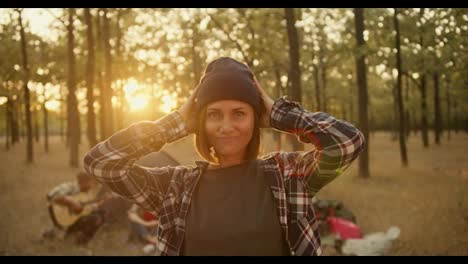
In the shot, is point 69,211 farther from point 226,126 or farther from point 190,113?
point 226,126

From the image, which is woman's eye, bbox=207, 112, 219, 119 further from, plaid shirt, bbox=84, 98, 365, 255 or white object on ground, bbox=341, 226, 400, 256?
white object on ground, bbox=341, 226, 400, 256

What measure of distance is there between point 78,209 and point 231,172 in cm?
779

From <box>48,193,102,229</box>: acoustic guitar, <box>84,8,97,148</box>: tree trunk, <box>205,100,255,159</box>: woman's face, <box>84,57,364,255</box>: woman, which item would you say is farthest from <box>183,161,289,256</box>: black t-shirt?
<box>84,8,97,148</box>: tree trunk

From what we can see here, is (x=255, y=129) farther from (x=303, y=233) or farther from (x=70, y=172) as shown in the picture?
(x=70, y=172)

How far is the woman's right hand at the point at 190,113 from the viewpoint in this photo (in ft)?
7.20

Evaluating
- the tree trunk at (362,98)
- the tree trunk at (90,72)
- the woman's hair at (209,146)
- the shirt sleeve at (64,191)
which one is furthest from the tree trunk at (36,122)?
the woman's hair at (209,146)

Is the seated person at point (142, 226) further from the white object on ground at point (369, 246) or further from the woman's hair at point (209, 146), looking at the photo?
the woman's hair at point (209, 146)

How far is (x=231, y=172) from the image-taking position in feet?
6.57

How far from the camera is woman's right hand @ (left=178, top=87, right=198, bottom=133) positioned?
7.20 feet

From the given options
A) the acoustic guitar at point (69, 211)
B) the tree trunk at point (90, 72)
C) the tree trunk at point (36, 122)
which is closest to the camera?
the acoustic guitar at point (69, 211)

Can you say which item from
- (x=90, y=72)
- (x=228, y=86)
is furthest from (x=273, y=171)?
(x=90, y=72)

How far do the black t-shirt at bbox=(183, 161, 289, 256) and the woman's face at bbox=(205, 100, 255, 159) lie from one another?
13 cm

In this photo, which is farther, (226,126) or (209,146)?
(209,146)

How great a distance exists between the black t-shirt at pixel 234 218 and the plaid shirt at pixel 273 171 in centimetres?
4
